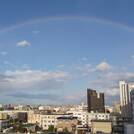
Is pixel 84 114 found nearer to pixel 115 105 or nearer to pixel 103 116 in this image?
pixel 103 116

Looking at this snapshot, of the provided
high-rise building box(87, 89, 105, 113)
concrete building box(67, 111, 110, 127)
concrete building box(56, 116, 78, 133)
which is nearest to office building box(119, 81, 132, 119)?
concrete building box(67, 111, 110, 127)

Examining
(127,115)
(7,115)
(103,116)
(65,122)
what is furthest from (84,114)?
(7,115)

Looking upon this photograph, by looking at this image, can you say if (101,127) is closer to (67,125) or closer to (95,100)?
(67,125)

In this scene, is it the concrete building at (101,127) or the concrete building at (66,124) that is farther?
the concrete building at (66,124)

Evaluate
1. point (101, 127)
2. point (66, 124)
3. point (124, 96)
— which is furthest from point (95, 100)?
point (101, 127)

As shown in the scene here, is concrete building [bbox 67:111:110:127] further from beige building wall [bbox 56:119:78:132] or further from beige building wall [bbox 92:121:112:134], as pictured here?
beige building wall [bbox 92:121:112:134]

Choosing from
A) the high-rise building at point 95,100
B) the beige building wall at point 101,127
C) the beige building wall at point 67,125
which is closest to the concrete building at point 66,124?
the beige building wall at point 67,125

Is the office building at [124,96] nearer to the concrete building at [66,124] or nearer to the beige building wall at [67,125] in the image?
the concrete building at [66,124]

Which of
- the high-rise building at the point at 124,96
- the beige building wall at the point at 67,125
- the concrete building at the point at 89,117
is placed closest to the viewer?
the beige building wall at the point at 67,125
